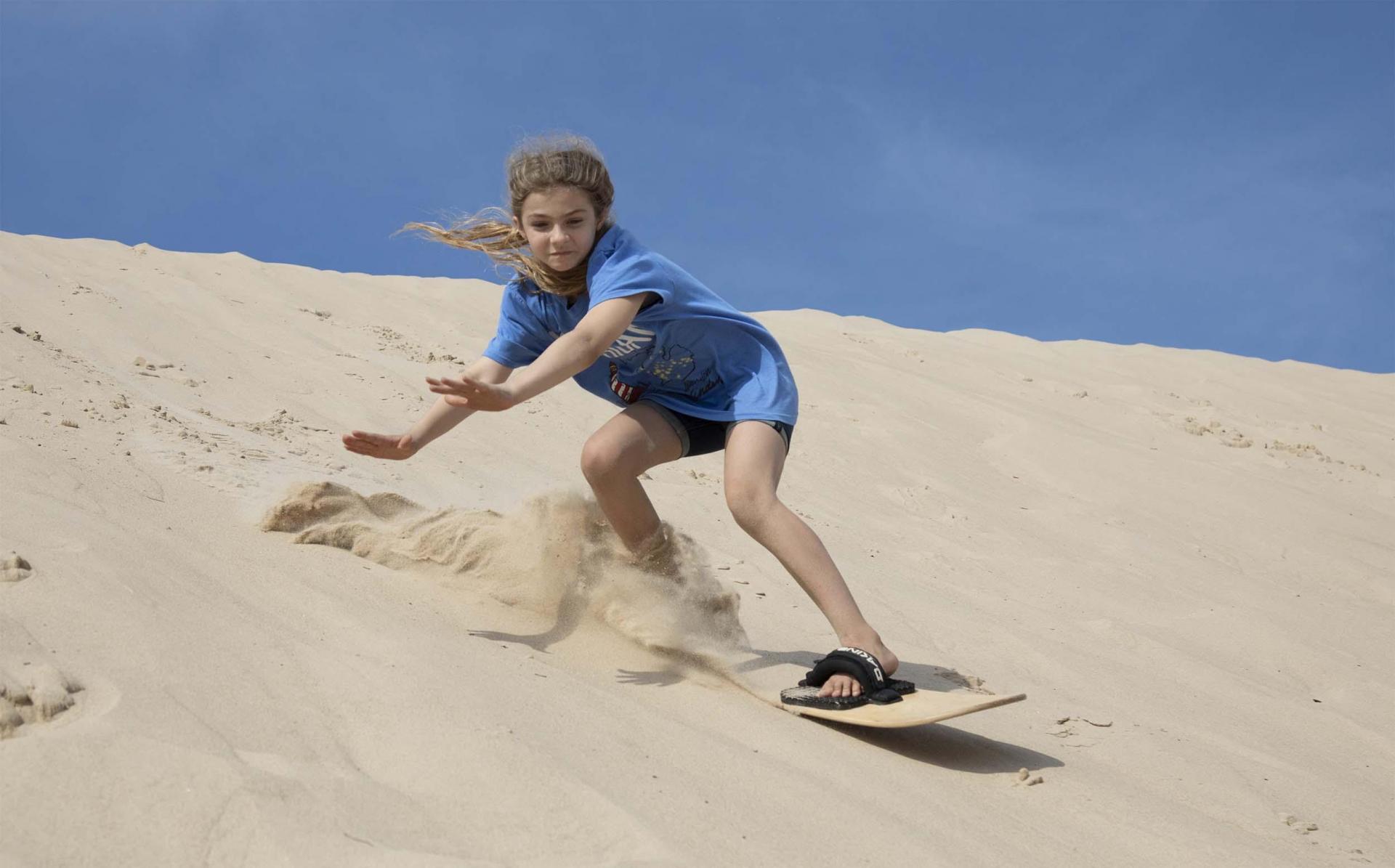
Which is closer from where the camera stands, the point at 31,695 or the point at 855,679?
the point at 31,695

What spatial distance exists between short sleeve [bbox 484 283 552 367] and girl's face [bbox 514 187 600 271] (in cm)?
23

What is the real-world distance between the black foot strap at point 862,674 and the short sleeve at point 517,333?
3.61ft

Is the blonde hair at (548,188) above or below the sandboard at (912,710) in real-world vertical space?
above

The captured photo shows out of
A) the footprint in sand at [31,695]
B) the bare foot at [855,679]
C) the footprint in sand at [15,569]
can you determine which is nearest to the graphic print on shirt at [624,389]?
the bare foot at [855,679]

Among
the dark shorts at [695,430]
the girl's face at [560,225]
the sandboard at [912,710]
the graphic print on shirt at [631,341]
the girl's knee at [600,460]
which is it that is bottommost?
the sandboard at [912,710]

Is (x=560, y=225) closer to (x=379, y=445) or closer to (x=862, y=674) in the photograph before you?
(x=379, y=445)

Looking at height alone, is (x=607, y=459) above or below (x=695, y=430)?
below

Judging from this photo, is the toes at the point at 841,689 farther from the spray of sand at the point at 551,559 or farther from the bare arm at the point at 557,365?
the bare arm at the point at 557,365

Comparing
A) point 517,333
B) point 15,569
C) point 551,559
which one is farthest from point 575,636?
point 15,569

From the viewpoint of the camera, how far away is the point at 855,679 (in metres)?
2.33

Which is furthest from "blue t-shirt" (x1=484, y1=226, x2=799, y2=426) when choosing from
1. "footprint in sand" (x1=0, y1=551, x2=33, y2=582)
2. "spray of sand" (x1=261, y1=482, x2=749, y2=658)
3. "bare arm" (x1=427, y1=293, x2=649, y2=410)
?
"footprint in sand" (x1=0, y1=551, x2=33, y2=582)

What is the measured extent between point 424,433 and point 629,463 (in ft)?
1.73

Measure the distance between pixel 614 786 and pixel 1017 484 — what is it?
4.19 meters

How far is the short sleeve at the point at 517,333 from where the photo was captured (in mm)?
2869
